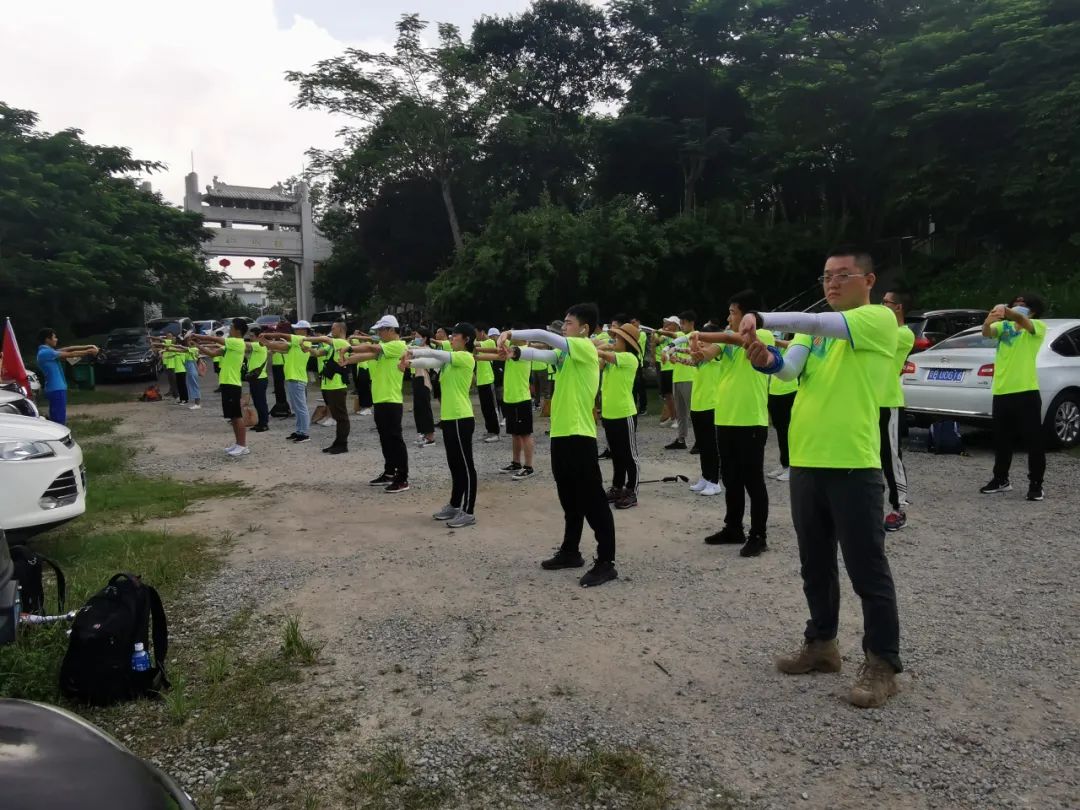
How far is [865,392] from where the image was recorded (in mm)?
3578

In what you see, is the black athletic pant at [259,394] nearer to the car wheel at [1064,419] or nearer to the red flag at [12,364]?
the red flag at [12,364]

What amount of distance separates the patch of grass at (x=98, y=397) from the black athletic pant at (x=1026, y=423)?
60.6 ft

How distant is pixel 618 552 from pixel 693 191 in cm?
1872

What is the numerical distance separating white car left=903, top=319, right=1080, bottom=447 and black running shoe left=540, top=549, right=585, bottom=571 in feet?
18.9

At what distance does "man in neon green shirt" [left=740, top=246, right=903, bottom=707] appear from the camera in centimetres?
346

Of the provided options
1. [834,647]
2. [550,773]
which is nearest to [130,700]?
[550,773]

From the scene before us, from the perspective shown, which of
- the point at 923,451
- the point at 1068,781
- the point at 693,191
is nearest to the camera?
the point at 1068,781

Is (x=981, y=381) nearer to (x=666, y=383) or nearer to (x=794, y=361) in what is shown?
(x=666, y=383)

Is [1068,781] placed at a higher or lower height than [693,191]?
lower

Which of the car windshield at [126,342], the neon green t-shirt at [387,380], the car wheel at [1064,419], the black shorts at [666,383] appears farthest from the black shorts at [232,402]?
the car windshield at [126,342]

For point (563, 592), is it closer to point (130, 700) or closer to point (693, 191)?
point (130, 700)

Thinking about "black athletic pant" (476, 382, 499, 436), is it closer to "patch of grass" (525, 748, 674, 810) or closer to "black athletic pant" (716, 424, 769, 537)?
"black athletic pant" (716, 424, 769, 537)

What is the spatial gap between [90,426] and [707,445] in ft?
Answer: 38.8

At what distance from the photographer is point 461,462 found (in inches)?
278
